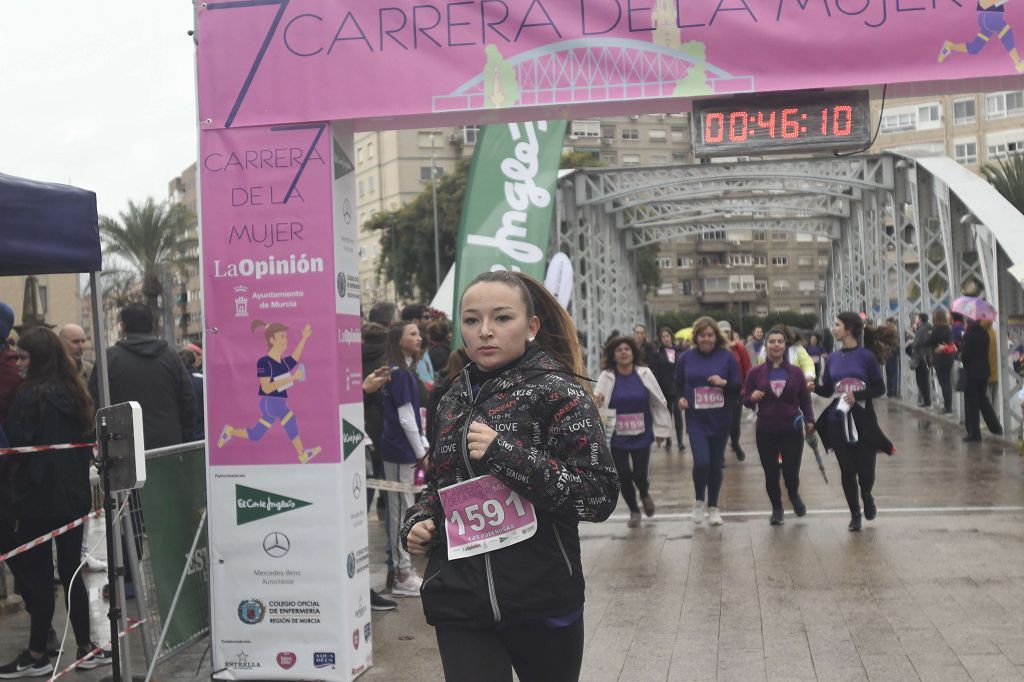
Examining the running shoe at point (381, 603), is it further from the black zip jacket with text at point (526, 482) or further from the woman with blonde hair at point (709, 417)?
the black zip jacket with text at point (526, 482)

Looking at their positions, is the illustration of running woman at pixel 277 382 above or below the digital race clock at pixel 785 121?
below

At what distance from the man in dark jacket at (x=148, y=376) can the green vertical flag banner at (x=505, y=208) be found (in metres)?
5.71

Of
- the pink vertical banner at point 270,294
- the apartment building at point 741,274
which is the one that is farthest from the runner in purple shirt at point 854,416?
the apartment building at point 741,274

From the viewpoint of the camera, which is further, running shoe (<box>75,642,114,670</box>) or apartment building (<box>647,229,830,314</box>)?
apartment building (<box>647,229,830,314</box>)

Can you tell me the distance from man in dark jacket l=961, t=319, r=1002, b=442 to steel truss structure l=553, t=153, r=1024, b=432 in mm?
382

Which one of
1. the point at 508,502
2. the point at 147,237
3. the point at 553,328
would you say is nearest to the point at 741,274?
the point at 147,237

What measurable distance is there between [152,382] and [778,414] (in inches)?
232

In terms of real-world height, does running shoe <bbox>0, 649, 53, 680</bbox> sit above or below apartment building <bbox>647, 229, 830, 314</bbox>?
below

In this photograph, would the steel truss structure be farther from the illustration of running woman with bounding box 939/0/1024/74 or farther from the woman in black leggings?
the woman in black leggings

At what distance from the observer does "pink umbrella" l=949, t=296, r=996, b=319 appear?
18625 mm

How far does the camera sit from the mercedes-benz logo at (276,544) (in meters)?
6.92

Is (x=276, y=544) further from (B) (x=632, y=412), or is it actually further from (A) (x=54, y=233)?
(B) (x=632, y=412)

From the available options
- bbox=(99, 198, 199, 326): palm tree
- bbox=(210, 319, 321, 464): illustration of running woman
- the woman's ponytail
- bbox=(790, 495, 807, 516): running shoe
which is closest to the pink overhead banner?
bbox=(210, 319, 321, 464): illustration of running woman

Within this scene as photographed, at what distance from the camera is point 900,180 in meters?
34.5
